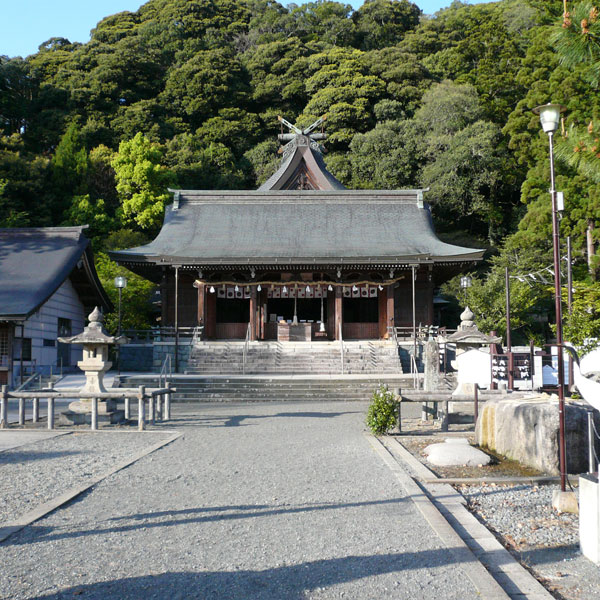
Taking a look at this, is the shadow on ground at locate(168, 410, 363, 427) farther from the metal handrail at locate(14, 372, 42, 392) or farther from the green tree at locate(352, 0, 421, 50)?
the green tree at locate(352, 0, 421, 50)

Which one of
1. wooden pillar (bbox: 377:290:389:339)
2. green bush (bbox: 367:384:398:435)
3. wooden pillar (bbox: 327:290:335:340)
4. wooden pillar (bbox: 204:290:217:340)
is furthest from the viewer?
wooden pillar (bbox: 327:290:335:340)

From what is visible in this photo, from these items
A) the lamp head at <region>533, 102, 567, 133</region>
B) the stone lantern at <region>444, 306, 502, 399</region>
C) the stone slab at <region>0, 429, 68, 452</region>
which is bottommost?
the stone slab at <region>0, 429, 68, 452</region>

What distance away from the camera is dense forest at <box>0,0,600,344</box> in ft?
90.5

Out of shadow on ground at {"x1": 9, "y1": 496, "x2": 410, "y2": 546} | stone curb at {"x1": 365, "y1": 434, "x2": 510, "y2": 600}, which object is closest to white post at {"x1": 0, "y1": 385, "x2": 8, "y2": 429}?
shadow on ground at {"x1": 9, "y1": 496, "x2": 410, "y2": 546}

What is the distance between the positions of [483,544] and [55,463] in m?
Result: 5.31

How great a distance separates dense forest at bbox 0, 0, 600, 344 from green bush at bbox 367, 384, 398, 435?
14955 mm

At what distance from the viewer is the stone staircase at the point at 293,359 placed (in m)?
19.5

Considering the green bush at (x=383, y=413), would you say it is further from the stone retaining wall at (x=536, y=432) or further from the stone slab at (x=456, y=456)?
the stone slab at (x=456, y=456)

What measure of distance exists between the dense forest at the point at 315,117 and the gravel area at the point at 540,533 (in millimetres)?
18065

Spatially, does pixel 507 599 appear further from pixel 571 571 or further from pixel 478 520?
pixel 478 520

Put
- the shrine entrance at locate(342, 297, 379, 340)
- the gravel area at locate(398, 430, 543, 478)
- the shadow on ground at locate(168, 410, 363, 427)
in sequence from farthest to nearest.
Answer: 1. the shrine entrance at locate(342, 297, 379, 340)
2. the shadow on ground at locate(168, 410, 363, 427)
3. the gravel area at locate(398, 430, 543, 478)

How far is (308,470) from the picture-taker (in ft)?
21.2

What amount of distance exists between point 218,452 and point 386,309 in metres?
16.5

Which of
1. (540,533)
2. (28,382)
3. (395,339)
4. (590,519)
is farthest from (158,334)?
(590,519)
